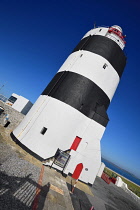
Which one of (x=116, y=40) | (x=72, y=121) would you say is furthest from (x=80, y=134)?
(x=116, y=40)

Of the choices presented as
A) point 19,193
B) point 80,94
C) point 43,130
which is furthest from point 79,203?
point 80,94

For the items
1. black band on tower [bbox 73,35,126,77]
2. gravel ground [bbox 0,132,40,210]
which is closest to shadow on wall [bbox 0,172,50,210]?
gravel ground [bbox 0,132,40,210]

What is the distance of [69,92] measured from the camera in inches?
473

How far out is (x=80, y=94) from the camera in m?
12.1

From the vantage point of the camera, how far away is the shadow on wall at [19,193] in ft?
14.5

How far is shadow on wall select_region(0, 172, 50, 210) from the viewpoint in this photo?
4.43 m

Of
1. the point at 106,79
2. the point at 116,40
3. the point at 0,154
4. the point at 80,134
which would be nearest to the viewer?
the point at 0,154

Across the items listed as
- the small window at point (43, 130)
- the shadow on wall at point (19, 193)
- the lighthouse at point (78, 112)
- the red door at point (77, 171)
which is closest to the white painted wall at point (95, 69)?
the lighthouse at point (78, 112)

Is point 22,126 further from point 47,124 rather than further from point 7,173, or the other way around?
point 7,173

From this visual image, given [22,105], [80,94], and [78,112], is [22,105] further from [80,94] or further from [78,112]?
[78,112]

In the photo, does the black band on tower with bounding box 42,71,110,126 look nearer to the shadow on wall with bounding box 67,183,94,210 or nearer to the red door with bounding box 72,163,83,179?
the red door with bounding box 72,163,83,179

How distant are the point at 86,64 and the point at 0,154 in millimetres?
10809

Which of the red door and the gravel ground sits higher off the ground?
the red door

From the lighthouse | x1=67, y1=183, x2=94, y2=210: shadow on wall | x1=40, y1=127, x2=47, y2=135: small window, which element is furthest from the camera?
x1=40, y1=127, x2=47, y2=135: small window
